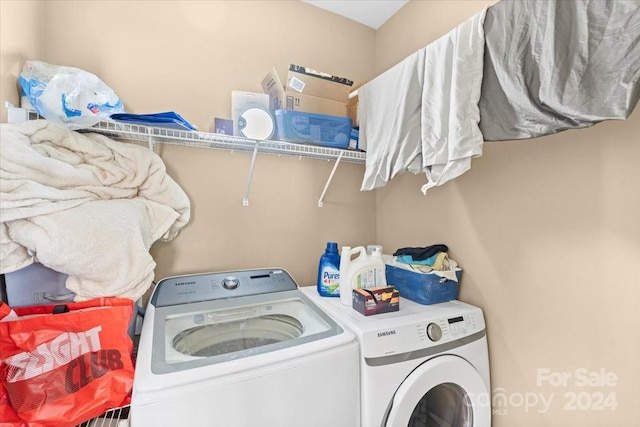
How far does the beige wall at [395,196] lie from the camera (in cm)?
107

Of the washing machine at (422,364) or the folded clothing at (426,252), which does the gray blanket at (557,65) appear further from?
the washing machine at (422,364)

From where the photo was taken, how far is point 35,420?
80 centimetres

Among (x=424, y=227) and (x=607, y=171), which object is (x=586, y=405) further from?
(x=424, y=227)

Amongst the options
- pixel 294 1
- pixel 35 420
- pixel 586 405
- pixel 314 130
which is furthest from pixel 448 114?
pixel 35 420

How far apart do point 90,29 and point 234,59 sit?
75 cm

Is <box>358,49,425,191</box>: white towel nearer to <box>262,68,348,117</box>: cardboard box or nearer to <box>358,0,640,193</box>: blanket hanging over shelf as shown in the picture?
<box>358,0,640,193</box>: blanket hanging over shelf

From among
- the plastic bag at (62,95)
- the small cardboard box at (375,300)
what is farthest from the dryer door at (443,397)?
the plastic bag at (62,95)

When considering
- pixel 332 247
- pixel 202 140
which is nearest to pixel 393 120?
pixel 332 247

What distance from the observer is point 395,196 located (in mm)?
2100

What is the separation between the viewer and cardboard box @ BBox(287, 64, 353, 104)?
168cm

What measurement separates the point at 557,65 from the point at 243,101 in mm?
1508

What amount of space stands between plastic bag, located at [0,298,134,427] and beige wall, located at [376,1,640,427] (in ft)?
5.53

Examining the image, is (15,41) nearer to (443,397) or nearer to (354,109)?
(354,109)

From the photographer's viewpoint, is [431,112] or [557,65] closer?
[557,65]
